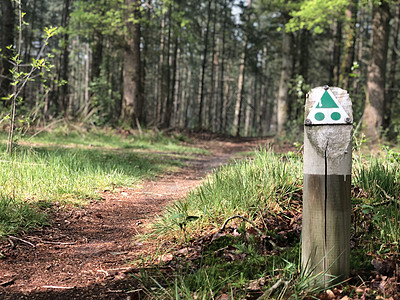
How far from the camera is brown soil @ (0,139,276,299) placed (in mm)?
2297

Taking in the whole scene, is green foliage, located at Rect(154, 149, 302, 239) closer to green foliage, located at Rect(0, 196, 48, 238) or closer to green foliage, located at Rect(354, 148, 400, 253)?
green foliage, located at Rect(354, 148, 400, 253)

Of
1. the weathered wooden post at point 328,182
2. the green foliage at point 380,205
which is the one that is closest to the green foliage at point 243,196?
the green foliage at point 380,205

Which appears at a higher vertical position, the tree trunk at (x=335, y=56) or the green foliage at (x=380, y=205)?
the tree trunk at (x=335, y=56)

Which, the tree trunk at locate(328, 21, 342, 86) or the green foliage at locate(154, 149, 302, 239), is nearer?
the green foliage at locate(154, 149, 302, 239)

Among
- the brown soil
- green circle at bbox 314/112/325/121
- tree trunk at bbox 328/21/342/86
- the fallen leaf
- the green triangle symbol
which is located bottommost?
the brown soil

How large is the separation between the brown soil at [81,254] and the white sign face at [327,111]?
1.59 metres

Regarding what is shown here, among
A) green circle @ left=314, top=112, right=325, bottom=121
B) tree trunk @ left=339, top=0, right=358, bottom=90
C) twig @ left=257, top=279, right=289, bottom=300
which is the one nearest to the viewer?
twig @ left=257, top=279, right=289, bottom=300

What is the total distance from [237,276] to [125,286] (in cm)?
78

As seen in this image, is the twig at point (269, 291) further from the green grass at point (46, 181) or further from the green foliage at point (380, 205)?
the green grass at point (46, 181)

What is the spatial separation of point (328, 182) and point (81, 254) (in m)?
2.17

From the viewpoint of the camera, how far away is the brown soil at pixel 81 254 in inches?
90.4

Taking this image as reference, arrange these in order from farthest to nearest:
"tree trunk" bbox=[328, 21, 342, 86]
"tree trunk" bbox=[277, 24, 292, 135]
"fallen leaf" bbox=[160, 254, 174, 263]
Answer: "tree trunk" bbox=[328, 21, 342, 86], "tree trunk" bbox=[277, 24, 292, 135], "fallen leaf" bbox=[160, 254, 174, 263]

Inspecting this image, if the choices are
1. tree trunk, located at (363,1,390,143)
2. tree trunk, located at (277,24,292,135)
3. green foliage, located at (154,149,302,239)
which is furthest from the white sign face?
tree trunk, located at (277,24,292,135)

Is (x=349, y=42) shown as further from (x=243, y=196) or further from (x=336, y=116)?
(x=336, y=116)
